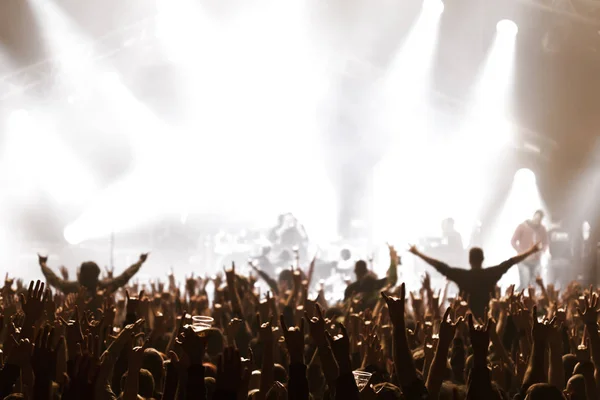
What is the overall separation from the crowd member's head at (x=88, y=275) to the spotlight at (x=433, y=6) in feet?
42.5

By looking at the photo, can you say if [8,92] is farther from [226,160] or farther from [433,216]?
[433,216]

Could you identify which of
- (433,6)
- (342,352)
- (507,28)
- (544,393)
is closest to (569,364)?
(544,393)

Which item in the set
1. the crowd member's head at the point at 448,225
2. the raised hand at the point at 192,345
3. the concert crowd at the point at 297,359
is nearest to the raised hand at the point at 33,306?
the concert crowd at the point at 297,359

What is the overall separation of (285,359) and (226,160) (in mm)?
21443

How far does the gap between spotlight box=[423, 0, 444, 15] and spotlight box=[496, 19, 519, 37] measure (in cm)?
152

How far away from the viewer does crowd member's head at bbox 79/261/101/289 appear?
582 cm

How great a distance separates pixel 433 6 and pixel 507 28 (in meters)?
2.13

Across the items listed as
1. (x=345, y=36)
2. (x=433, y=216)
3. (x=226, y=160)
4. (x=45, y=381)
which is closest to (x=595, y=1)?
(x=345, y=36)

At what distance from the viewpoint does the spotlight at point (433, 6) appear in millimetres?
16697

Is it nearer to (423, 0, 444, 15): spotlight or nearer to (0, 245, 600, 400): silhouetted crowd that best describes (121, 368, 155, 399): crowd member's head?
(0, 245, 600, 400): silhouetted crowd

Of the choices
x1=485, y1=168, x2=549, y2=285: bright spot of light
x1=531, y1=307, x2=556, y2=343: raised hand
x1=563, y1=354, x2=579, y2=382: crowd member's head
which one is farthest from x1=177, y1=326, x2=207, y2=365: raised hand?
x1=485, y1=168, x2=549, y2=285: bright spot of light

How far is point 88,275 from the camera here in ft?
19.1

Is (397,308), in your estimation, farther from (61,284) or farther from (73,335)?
(61,284)

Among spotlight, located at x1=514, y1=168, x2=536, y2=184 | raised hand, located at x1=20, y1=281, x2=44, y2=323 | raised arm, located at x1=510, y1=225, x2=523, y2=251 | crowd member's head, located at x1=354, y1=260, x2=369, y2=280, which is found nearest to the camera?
raised hand, located at x1=20, y1=281, x2=44, y2=323
